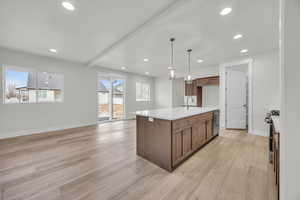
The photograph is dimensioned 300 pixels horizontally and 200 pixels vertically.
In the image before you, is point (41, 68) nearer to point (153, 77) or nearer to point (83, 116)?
point (83, 116)

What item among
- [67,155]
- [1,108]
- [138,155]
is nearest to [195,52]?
[138,155]

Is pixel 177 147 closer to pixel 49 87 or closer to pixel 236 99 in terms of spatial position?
pixel 236 99

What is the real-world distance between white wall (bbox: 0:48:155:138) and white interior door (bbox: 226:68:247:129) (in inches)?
222

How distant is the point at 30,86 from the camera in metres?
4.06

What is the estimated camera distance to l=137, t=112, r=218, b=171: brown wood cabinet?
2.02 metres

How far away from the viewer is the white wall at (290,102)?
853mm

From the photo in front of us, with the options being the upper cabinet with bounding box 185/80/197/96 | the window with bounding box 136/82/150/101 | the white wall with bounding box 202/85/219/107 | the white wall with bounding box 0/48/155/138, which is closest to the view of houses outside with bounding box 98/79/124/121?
the white wall with bounding box 0/48/155/138

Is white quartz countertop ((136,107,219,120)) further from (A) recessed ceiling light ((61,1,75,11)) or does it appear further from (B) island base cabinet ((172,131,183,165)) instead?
(A) recessed ceiling light ((61,1,75,11))

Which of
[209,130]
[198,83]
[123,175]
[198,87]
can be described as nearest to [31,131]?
[123,175]

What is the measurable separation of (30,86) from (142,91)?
5163 millimetres

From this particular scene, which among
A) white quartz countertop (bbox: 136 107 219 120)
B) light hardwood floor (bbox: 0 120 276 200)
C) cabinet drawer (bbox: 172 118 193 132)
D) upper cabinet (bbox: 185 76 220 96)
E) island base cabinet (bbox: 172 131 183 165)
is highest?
upper cabinet (bbox: 185 76 220 96)

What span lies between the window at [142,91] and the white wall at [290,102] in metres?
6.77

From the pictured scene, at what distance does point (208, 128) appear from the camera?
10.7 feet

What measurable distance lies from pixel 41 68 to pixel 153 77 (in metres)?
5.82
